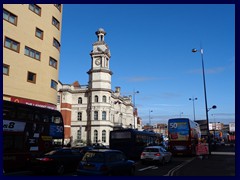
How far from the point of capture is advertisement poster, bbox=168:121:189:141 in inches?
1170

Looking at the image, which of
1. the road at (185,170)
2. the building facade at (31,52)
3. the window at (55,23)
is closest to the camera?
the road at (185,170)

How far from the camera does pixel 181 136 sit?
2991 centimetres

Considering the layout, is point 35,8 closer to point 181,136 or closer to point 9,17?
point 9,17

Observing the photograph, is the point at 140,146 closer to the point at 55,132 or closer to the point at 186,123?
the point at 186,123

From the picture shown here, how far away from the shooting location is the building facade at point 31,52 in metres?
27.3

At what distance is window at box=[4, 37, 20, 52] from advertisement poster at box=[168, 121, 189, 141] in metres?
18.3

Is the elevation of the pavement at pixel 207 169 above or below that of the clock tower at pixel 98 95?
below

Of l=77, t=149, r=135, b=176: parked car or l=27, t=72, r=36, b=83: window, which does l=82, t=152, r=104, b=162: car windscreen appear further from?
l=27, t=72, r=36, b=83: window

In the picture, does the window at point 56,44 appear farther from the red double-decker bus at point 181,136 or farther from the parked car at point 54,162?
the parked car at point 54,162

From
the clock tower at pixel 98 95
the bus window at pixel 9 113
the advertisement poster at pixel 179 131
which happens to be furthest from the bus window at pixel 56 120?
the clock tower at pixel 98 95

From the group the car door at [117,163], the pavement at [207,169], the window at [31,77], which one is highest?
the window at [31,77]

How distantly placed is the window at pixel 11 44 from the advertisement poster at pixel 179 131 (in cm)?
1834

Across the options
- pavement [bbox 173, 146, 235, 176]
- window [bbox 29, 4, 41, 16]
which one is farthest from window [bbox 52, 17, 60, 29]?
→ pavement [bbox 173, 146, 235, 176]

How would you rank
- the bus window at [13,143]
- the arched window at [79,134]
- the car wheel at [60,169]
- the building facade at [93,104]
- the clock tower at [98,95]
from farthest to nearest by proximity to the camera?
the arched window at [79,134] → the clock tower at [98,95] → the building facade at [93,104] → the bus window at [13,143] → the car wheel at [60,169]
